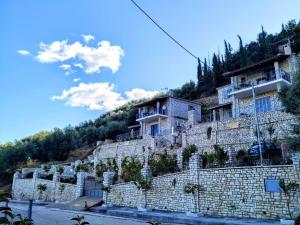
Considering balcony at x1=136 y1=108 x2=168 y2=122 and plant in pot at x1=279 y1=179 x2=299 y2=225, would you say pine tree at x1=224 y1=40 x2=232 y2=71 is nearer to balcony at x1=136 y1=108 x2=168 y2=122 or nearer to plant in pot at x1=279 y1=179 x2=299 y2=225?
balcony at x1=136 y1=108 x2=168 y2=122

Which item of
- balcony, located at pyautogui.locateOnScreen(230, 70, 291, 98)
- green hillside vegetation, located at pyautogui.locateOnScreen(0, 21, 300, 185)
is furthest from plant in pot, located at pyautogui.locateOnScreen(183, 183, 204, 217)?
green hillside vegetation, located at pyautogui.locateOnScreen(0, 21, 300, 185)

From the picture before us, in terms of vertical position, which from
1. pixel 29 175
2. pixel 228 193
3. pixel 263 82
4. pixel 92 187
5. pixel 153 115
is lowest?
pixel 92 187

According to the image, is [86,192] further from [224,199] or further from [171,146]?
[224,199]

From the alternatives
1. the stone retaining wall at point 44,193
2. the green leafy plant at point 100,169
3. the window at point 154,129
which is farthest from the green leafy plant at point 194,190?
the window at point 154,129

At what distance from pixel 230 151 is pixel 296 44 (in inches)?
1068

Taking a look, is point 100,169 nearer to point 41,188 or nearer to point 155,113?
point 41,188

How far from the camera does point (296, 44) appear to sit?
37969 mm

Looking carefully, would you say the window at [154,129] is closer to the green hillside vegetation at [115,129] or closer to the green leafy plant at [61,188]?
the green hillside vegetation at [115,129]

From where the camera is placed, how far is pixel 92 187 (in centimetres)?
2647

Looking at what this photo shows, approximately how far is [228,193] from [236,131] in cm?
1095

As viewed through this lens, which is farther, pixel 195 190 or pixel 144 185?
pixel 144 185

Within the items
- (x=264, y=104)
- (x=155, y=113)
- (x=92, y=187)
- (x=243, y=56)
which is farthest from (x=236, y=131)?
(x=243, y=56)

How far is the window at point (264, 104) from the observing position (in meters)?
28.2

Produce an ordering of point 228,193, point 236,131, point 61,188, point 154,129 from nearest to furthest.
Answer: point 228,193 < point 236,131 < point 61,188 < point 154,129
